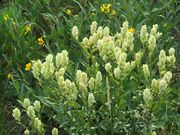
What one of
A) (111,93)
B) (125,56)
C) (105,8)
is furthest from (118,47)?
(105,8)

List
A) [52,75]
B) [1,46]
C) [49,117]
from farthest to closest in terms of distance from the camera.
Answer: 1. [1,46]
2. [49,117]
3. [52,75]

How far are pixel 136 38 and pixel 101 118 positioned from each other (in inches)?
31.1

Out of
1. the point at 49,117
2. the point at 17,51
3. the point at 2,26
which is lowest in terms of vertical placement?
the point at 49,117

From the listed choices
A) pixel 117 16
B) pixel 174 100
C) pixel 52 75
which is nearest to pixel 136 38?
pixel 117 16

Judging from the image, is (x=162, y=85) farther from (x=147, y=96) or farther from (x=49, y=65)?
(x=49, y=65)

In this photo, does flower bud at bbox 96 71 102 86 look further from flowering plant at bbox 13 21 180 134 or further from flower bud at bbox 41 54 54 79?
flower bud at bbox 41 54 54 79

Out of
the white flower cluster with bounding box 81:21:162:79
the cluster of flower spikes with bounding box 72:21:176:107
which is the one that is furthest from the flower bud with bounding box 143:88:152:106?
the white flower cluster with bounding box 81:21:162:79

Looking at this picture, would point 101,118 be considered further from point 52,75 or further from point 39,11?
point 39,11

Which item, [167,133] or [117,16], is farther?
[117,16]

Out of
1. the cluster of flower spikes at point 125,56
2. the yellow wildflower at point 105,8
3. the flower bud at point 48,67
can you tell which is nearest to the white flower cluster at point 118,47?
the cluster of flower spikes at point 125,56

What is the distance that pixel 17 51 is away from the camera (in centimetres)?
319

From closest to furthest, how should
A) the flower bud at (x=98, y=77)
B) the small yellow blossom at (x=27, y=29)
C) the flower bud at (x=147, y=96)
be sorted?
the flower bud at (x=147, y=96) < the flower bud at (x=98, y=77) < the small yellow blossom at (x=27, y=29)

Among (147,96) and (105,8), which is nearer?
(147,96)

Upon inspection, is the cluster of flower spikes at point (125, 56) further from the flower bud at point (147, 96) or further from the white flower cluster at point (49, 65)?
the white flower cluster at point (49, 65)
